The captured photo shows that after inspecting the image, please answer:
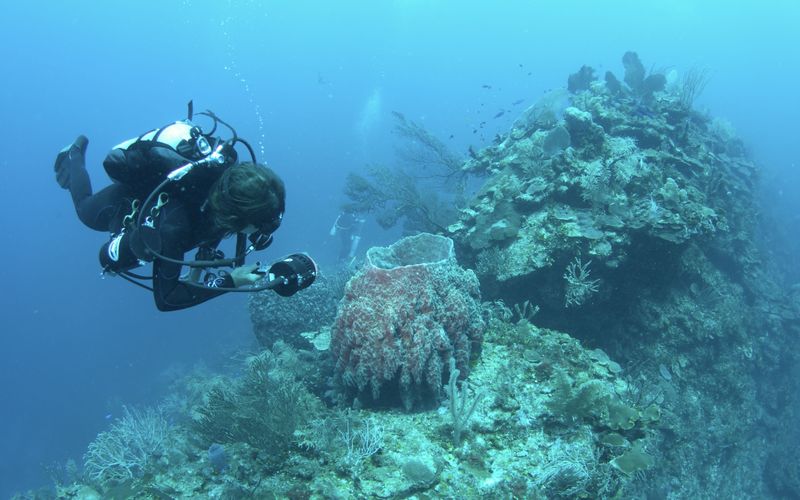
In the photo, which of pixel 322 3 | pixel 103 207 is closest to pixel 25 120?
pixel 322 3

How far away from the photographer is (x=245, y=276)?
10.1ft

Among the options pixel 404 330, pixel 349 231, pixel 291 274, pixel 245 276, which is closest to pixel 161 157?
pixel 245 276

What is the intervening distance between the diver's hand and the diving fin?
2.69 metres

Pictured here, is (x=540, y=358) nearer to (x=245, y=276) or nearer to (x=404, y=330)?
(x=404, y=330)

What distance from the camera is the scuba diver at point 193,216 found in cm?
265

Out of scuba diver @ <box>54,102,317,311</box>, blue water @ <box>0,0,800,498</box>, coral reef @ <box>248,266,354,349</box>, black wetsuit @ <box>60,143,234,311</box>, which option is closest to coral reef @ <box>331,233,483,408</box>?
scuba diver @ <box>54,102,317,311</box>

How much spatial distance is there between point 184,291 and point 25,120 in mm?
148314

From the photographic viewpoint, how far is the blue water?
27500 millimetres

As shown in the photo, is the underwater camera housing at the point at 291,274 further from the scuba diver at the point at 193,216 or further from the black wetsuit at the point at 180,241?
the black wetsuit at the point at 180,241

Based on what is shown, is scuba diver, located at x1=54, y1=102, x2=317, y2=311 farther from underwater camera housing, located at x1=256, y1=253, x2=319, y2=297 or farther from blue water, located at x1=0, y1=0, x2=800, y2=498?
blue water, located at x1=0, y1=0, x2=800, y2=498

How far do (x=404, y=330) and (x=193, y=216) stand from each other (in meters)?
2.31

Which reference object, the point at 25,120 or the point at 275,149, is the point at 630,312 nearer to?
the point at 275,149

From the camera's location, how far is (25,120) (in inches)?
4267

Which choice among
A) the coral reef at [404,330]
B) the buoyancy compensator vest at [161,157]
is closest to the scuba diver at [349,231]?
the coral reef at [404,330]
